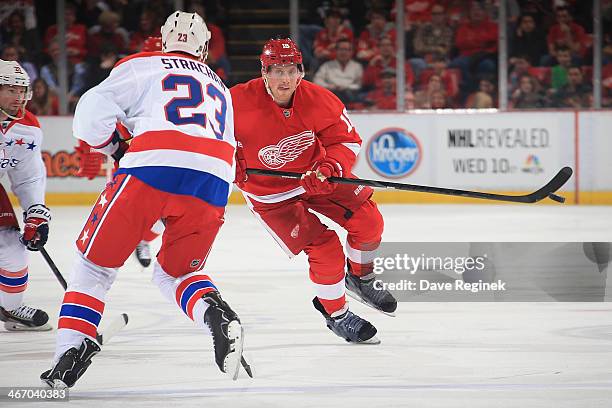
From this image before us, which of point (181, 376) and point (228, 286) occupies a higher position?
point (181, 376)

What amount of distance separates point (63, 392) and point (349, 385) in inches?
32.6

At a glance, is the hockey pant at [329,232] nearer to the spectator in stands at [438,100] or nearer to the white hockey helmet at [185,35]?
the white hockey helmet at [185,35]

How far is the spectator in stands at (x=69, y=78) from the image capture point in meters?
10.2

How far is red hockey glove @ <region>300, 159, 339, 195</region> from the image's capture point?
13.1 feet

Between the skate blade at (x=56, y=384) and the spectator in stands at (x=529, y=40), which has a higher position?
the spectator in stands at (x=529, y=40)

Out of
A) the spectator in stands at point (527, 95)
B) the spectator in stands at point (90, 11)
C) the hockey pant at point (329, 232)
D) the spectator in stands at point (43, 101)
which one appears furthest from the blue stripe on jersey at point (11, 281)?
→ the spectator in stands at point (90, 11)

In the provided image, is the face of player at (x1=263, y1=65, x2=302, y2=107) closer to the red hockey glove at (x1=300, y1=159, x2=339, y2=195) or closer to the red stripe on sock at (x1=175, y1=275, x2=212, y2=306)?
the red hockey glove at (x1=300, y1=159, x2=339, y2=195)

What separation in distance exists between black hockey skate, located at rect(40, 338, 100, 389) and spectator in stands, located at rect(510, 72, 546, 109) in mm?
7512

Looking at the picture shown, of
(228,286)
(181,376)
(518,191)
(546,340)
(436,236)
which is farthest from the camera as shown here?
(518,191)

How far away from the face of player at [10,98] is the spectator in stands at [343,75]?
244 inches

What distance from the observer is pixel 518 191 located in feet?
31.0

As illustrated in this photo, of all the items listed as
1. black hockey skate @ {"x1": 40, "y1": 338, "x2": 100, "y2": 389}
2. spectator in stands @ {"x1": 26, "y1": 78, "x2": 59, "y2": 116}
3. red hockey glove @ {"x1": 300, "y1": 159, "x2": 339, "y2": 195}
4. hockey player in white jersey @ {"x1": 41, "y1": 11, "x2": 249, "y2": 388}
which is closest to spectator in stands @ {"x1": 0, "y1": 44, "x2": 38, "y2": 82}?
spectator in stands @ {"x1": 26, "y1": 78, "x2": 59, "y2": 116}

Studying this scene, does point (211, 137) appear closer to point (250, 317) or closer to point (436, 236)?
point (250, 317)

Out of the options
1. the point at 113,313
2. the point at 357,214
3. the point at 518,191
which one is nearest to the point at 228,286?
the point at 113,313
